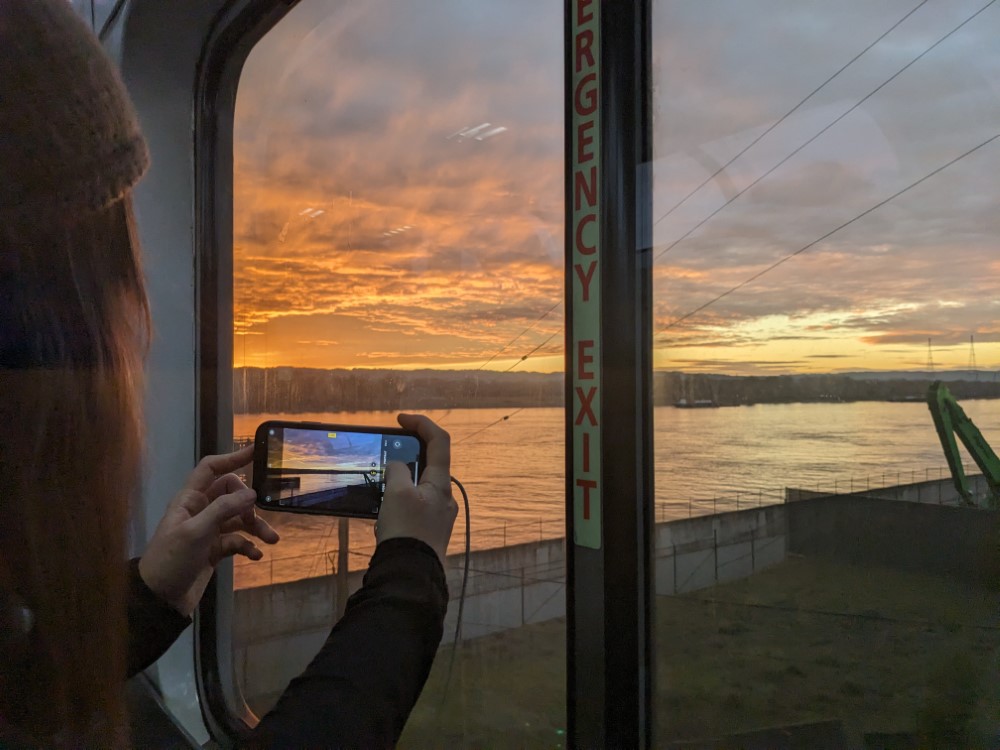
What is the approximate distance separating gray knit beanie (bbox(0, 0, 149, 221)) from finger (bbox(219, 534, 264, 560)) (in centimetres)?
72

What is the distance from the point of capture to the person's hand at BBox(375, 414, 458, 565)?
3.01ft

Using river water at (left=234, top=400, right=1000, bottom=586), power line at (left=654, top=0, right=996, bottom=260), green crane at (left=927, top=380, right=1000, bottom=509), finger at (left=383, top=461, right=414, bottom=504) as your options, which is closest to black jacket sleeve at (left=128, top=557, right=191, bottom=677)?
finger at (left=383, top=461, right=414, bottom=504)

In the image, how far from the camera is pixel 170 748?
224 centimetres

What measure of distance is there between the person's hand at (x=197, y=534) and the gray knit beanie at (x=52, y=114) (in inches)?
23.6

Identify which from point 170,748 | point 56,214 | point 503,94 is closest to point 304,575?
point 170,748

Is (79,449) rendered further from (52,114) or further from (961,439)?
(961,439)

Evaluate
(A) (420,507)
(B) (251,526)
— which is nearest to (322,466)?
(B) (251,526)

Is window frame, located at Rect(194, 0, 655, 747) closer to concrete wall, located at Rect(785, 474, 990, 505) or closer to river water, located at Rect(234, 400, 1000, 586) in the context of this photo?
river water, located at Rect(234, 400, 1000, 586)

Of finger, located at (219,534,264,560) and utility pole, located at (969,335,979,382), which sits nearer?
utility pole, located at (969,335,979,382)

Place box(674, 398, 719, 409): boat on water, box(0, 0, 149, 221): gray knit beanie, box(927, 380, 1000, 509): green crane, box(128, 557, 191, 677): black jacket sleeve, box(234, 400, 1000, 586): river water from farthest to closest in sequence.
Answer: box(674, 398, 719, 409): boat on water, box(128, 557, 191, 677): black jacket sleeve, box(234, 400, 1000, 586): river water, box(927, 380, 1000, 509): green crane, box(0, 0, 149, 221): gray knit beanie

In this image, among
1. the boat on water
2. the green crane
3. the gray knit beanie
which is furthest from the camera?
the boat on water

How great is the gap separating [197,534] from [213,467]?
0.15 m

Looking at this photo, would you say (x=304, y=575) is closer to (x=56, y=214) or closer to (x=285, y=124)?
(x=285, y=124)

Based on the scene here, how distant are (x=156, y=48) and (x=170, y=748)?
84.7 inches
